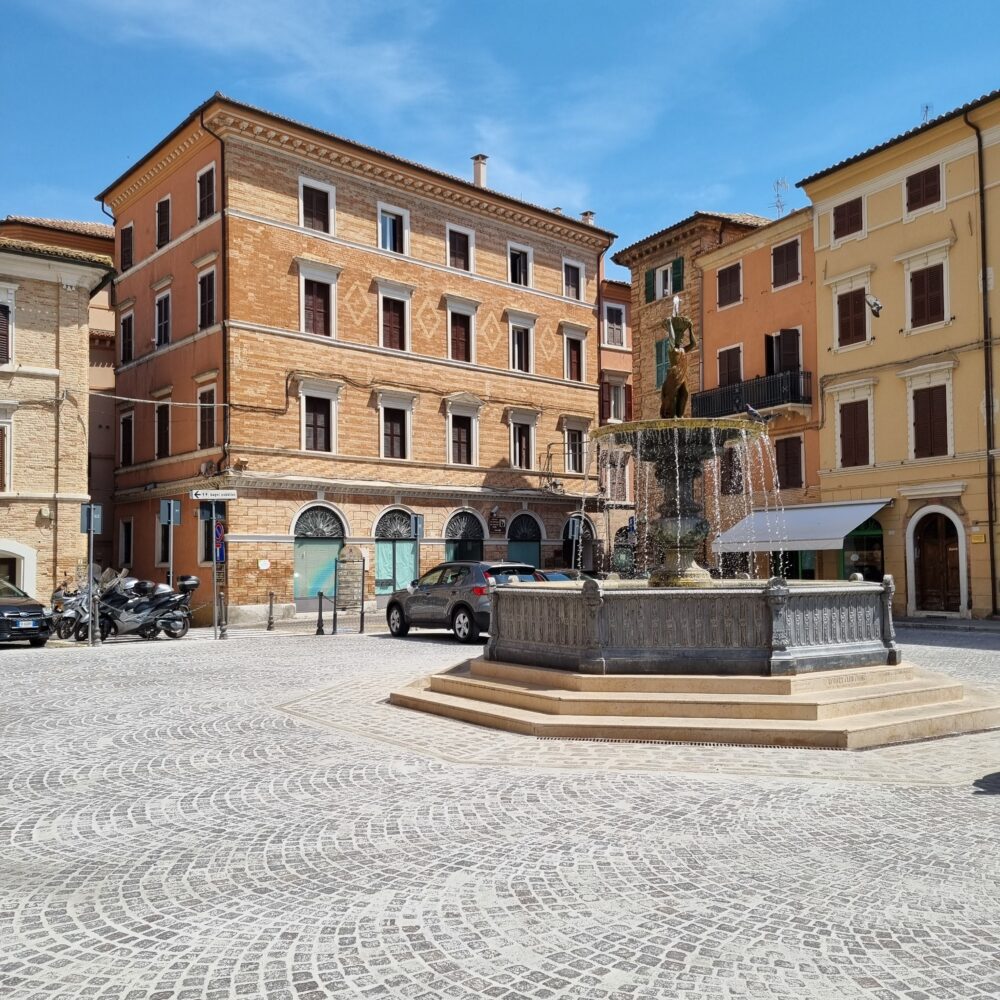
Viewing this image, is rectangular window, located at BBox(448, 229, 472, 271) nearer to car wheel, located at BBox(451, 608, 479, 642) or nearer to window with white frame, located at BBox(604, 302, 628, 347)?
window with white frame, located at BBox(604, 302, 628, 347)

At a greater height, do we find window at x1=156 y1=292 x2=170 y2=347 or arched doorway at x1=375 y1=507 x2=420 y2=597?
window at x1=156 y1=292 x2=170 y2=347

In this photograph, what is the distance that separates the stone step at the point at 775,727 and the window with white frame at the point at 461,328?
82.0 feet

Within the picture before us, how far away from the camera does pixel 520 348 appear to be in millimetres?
35750

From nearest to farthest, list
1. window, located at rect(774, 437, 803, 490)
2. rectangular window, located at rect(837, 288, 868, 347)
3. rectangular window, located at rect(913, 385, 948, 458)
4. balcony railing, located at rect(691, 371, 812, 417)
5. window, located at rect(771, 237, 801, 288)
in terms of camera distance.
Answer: rectangular window, located at rect(913, 385, 948, 458) → rectangular window, located at rect(837, 288, 868, 347) → balcony railing, located at rect(691, 371, 812, 417) → window, located at rect(774, 437, 803, 490) → window, located at rect(771, 237, 801, 288)

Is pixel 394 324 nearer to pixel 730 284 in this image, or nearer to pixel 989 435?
pixel 730 284

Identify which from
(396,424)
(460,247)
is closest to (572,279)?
(460,247)

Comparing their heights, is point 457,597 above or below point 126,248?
below

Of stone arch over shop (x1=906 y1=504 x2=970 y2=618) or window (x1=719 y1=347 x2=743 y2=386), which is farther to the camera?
window (x1=719 y1=347 x2=743 y2=386)

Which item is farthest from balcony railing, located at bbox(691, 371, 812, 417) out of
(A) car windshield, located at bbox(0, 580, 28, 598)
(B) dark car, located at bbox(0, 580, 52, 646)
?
(A) car windshield, located at bbox(0, 580, 28, 598)

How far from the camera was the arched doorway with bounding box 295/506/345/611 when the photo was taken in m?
28.1

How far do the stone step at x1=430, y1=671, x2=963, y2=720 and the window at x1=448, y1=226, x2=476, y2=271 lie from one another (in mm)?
25752

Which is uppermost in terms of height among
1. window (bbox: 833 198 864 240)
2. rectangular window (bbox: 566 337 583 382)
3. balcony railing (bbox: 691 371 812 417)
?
window (bbox: 833 198 864 240)

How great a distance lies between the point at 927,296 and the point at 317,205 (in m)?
18.0

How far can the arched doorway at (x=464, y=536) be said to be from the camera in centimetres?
3214
